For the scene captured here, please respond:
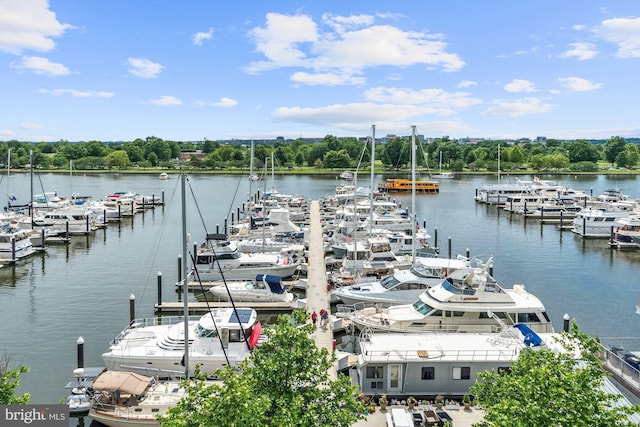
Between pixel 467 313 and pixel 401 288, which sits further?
pixel 401 288

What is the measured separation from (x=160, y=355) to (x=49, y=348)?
9.74 metres

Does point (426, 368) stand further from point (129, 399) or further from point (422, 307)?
point (129, 399)

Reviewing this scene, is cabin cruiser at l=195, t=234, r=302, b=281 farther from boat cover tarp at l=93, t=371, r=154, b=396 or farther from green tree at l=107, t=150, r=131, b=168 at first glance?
green tree at l=107, t=150, r=131, b=168

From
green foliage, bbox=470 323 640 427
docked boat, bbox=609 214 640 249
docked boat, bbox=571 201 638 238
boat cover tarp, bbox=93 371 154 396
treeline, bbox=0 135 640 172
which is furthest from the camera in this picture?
treeline, bbox=0 135 640 172

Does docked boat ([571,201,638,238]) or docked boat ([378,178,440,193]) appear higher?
docked boat ([378,178,440,193])

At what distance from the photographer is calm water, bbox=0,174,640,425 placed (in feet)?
100

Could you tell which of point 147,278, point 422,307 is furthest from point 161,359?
point 147,278

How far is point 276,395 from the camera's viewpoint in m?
13.3

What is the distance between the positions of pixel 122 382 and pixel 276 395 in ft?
33.2

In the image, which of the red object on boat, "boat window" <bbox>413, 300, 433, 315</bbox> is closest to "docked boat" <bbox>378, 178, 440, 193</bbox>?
"boat window" <bbox>413, 300, 433, 315</bbox>

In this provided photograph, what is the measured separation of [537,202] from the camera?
8812cm

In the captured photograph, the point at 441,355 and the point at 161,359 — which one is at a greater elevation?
the point at 441,355

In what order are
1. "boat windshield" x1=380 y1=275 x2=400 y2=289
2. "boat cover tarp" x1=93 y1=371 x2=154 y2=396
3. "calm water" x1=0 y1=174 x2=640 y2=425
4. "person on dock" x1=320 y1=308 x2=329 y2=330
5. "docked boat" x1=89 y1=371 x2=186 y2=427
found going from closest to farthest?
"docked boat" x1=89 y1=371 x2=186 y2=427, "boat cover tarp" x1=93 y1=371 x2=154 y2=396, "person on dock" x1=320 y1=308 x2=329 y2=330, "calm water" x1=0 y1=174 x2=640 y2=425, "boat windshield" x1=380 y1=275 x2=400 y2=289

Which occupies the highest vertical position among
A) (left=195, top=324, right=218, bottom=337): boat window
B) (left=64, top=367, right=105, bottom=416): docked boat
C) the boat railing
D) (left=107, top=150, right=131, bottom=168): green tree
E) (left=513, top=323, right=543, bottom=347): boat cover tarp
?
(left=107, top=150, right=131, bottom=168): green tree
